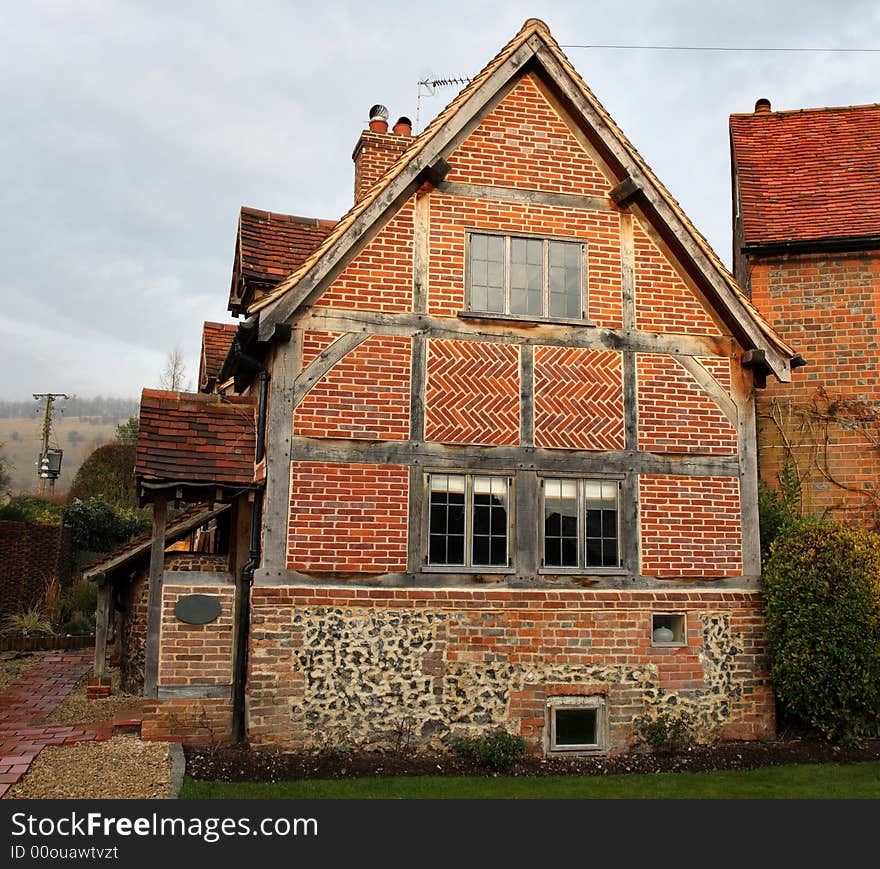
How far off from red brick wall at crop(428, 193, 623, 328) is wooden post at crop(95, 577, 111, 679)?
25.5 feet

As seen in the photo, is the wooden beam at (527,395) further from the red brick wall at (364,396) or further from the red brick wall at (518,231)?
the red brick wall at (364,396)

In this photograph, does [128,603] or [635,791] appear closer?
[635,791]

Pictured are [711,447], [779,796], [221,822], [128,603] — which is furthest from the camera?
[128,603]

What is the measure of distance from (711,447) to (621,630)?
271 cm


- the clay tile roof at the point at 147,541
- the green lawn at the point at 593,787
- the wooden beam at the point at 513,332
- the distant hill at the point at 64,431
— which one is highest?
the distant hill at the point at 64,431

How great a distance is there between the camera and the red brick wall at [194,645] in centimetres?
1012

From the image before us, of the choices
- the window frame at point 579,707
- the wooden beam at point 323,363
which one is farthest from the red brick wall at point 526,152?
the window frame at point 579,707

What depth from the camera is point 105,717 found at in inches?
466

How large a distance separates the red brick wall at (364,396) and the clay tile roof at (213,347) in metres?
6.99

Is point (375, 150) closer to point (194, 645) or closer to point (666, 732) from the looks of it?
point (194, 645)

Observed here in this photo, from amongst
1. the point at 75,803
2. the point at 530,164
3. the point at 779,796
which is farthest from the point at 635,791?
the point at 530,164

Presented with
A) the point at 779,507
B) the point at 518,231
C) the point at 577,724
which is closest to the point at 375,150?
the point at 518,231

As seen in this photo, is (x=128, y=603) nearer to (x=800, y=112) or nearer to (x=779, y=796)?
(x=779, y=796)

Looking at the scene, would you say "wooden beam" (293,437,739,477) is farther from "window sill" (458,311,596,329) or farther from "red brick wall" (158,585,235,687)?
"red brick wall" (158,585,235,687)
